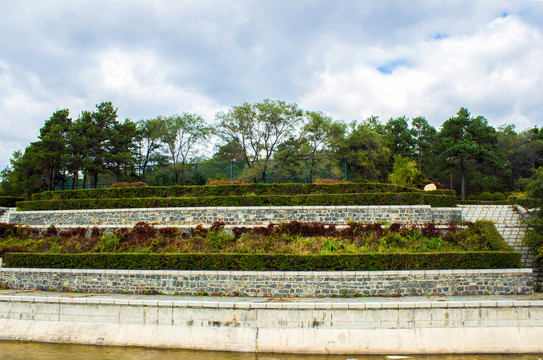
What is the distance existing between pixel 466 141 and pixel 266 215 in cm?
2715

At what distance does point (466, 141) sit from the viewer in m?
34.0

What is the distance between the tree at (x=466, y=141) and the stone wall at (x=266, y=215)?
21168mm

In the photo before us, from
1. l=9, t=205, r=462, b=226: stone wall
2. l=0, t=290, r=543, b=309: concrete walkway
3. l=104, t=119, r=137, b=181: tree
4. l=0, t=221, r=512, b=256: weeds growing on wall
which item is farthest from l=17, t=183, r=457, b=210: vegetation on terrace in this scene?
A: l=104, t=119, r=137, b=181: tree

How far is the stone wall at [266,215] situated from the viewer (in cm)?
1541

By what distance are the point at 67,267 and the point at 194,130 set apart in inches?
770

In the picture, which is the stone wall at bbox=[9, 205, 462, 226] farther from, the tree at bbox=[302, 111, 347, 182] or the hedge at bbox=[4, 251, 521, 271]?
the tree at bbox=[302, 111, 347, 182]

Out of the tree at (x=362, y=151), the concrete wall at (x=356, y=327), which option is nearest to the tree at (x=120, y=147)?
the tree at (x=362, y=151)

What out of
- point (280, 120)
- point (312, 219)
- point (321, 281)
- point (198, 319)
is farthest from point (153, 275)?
point (280, 120)

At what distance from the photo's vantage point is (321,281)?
36.1ft

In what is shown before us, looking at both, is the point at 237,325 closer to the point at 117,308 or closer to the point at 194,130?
the point at 117,308

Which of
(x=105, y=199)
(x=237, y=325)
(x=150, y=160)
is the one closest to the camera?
(x=237, y=325)

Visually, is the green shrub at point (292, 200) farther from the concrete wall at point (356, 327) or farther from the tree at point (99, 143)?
A: the tree at point (99, 143)

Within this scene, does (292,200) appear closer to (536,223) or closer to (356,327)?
(356,327)

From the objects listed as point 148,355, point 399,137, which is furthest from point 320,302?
point 399,137
